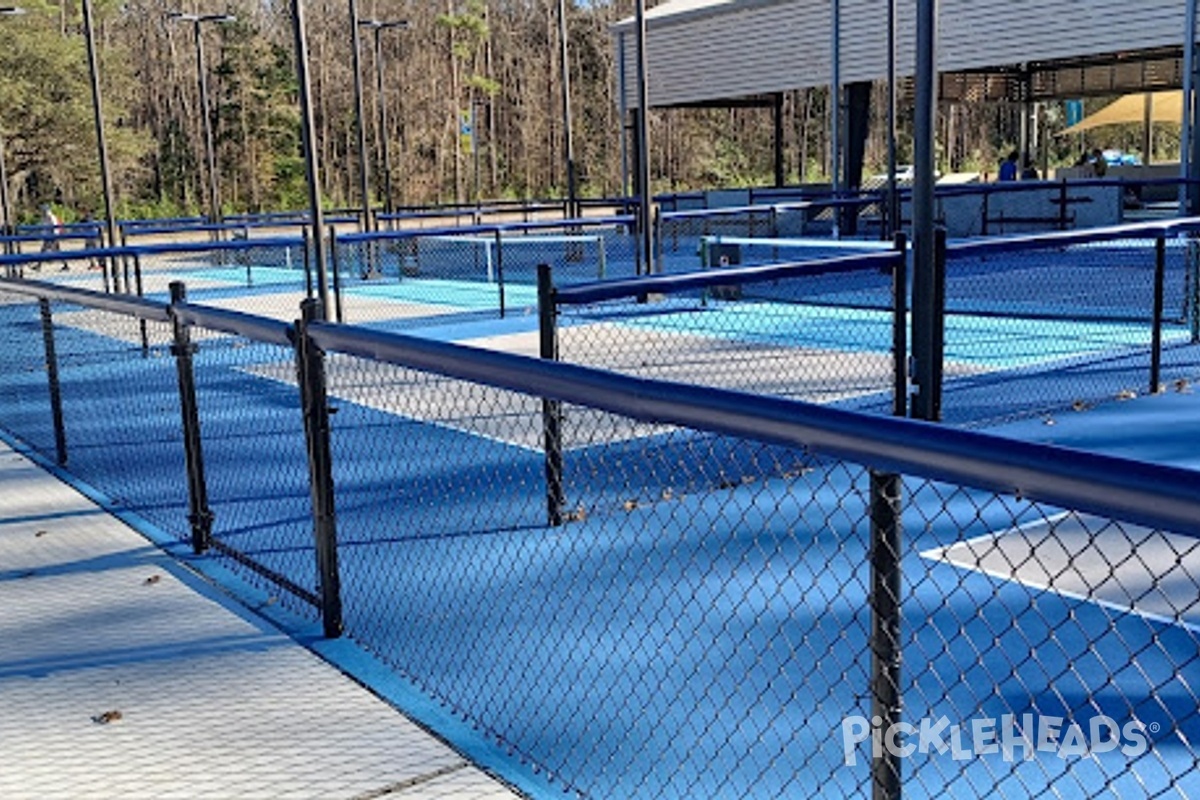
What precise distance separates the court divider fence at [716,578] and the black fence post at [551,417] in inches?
1.3

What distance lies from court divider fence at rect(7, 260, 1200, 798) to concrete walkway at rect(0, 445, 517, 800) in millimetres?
277

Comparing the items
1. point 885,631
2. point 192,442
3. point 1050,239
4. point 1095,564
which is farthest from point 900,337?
point 885,631

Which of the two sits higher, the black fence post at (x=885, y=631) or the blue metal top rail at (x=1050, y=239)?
the blue metal top rail at (x=1050, y=239)

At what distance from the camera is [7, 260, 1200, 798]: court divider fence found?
2865 millimetres

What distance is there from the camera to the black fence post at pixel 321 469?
5.26 metres

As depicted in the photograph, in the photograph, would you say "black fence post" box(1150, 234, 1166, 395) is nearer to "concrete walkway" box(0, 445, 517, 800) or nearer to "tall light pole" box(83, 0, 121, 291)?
"concrete walkway" box(0, 445, 517, 800)

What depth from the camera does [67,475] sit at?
865 centimetres

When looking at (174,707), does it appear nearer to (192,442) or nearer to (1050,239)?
(192,442)

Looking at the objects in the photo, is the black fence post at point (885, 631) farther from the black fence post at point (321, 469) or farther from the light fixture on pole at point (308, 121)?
the light fixture on pole at point (308, 121)

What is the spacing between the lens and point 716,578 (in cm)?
574

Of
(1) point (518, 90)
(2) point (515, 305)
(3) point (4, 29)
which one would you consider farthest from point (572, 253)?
(1) point (518, 90)

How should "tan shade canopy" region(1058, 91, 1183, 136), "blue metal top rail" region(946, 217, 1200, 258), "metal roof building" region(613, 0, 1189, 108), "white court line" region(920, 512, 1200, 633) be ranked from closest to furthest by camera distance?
"white court line" region(920, 512, 1200, 633) → "blue metal top rail" region(946, 217, 1200, 258) → "metal roof building" region(613, 0, 1189, 108) → "tan shade canopy" region(1058, 91, 1183, 136)

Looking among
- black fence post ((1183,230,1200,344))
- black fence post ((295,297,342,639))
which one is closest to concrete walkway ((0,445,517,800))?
black fence post ((295,297,342,639))

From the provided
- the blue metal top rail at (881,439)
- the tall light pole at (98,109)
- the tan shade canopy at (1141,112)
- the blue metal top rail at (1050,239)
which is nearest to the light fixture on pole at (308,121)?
the blue metal top rail at (1050,239)
